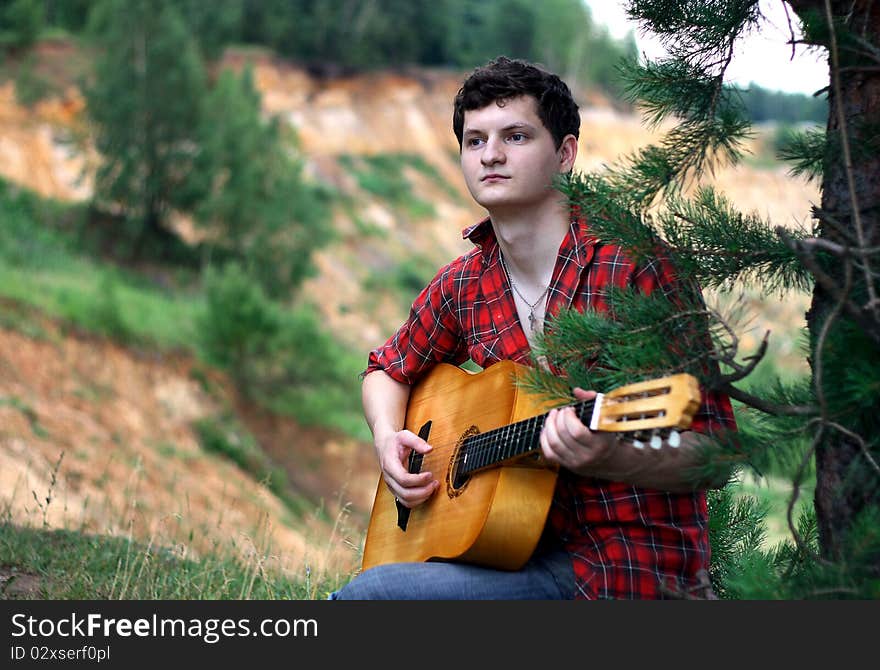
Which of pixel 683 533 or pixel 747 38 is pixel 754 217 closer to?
pixel 747 38

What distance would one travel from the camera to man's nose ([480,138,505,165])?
8.53ft

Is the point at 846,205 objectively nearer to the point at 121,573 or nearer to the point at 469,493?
the point at 469,493

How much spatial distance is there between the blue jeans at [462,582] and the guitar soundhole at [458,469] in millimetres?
235

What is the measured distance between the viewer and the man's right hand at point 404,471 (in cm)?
274

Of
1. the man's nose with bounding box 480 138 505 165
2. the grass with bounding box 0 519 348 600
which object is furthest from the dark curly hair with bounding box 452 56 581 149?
the grass with bounding box 0 519 348 600

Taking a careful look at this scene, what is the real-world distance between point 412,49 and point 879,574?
116ft

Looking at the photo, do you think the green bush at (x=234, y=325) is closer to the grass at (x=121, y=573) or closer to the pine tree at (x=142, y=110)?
the pine tree at (x=142, y=110)

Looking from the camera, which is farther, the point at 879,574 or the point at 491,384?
the point at 491,384

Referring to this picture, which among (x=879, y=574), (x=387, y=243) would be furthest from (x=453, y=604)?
(x=387, y=243)

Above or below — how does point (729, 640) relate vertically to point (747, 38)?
below

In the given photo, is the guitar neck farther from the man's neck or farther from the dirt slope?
the dirt slope

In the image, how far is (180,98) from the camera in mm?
19359

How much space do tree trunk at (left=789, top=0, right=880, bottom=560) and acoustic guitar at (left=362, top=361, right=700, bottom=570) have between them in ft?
1.19

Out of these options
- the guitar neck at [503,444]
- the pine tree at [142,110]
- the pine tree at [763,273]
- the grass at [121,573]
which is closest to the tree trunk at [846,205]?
the pine tree at [763,273]
